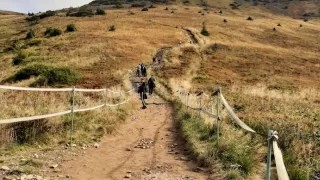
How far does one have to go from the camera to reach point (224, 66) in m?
45.7

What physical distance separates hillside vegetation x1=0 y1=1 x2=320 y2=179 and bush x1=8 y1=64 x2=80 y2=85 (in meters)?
0.47

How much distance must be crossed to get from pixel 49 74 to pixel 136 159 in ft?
82.9

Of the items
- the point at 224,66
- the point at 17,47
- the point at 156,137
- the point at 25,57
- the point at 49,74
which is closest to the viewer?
the point at 156,137

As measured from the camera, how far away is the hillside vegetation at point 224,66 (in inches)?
360

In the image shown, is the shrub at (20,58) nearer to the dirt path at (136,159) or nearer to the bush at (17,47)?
the bush at (17,47)

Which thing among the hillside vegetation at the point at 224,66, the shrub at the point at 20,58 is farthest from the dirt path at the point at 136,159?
the shrub at the point at 20,58

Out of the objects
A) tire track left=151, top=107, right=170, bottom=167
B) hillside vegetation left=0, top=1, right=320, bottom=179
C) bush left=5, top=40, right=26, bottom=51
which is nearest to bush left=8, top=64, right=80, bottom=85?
hillside vegetation left=0, top=1, right=320, bottom=179

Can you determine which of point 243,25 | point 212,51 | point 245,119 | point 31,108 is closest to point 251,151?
point 245,119

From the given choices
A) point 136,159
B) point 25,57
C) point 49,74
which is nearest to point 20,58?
point 25,57

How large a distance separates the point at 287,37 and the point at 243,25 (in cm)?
1262

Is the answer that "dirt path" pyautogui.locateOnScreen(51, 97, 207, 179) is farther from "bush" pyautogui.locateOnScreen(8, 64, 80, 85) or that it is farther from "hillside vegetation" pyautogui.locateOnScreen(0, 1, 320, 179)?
"bush" pyautogui.locateOnScreen(8, 64, 80, 85)

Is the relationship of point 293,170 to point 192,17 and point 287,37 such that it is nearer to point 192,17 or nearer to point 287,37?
point 287,37

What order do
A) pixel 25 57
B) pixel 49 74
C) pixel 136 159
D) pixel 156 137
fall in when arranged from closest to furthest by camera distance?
pixel 136 159
pixel 156 137
pixel 49 74
pixel 25 57

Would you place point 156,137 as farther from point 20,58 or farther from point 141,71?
point 20,58
